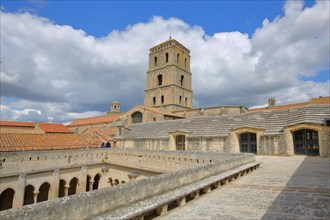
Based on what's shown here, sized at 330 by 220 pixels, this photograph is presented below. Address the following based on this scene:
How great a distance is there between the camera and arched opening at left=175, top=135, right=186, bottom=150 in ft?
71.3

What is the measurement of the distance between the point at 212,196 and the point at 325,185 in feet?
12.6

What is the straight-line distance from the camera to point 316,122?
48.3 ft

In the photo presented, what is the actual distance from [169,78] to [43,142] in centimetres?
2936

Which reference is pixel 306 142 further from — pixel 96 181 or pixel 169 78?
pixel 169 78

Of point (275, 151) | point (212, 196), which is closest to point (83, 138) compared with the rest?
point (275, 151)

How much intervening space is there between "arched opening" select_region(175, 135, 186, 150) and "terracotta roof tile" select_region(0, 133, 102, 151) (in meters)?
10.4

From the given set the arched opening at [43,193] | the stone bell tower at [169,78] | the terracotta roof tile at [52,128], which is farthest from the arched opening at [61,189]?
the stone bell tower at [169,78]

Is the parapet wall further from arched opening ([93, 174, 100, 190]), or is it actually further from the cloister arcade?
arched opening ([93, 174, 100, 190])

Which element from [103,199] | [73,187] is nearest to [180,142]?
[73,187]

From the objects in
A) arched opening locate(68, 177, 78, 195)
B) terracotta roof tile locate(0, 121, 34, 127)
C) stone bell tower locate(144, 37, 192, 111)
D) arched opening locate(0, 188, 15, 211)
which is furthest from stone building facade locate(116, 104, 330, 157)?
terracotta roof tile locate(0, 121, 34, 127)

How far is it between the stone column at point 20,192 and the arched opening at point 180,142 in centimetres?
1384

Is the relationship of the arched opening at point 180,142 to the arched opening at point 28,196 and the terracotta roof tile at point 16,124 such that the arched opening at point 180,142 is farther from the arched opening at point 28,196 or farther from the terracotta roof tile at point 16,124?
the terracotta roof tile at point 16,124

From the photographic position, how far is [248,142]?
58.3 feet

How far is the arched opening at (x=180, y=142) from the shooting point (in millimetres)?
21745
